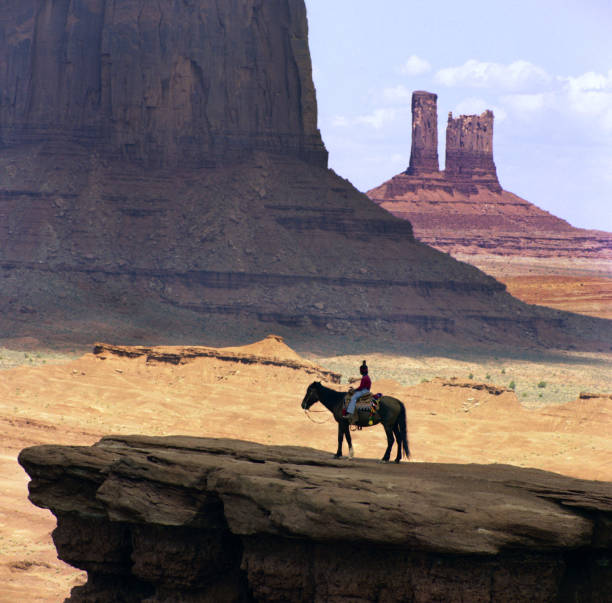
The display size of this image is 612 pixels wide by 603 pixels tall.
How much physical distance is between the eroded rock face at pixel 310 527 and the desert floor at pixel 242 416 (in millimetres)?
6156

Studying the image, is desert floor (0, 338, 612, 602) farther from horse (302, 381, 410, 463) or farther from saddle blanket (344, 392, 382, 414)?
saddle blanket (344, 392, 382, 414)

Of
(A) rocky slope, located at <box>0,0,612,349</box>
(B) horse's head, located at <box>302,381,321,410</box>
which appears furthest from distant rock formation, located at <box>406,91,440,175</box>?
(B) horse's head, located at <box>302,381,321,410</box>

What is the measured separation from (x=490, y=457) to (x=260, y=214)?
2165 inches

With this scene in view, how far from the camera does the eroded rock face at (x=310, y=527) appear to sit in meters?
15.5

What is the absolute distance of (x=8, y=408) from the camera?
42.0 meters

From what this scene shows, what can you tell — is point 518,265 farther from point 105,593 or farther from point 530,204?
point 105,593

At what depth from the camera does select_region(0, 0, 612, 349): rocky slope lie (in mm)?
84875

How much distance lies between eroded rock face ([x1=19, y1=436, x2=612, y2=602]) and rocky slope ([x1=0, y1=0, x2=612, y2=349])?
203ft

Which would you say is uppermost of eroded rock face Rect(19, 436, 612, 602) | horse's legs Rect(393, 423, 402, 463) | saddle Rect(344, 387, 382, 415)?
saddle Rect(344, 387, 382, 415)

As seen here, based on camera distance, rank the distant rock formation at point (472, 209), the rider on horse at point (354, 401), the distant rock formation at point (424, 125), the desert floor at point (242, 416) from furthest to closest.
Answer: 1. the distant rock formation at point (424, 125)
2. the distant rock formation at point (472, 209)
3. the desert floor at point (242, 416)
4. the rider on horse at point (354, 401)

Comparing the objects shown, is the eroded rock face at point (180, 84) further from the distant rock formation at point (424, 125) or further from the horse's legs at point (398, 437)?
the distant rock formation at point (424, 125)

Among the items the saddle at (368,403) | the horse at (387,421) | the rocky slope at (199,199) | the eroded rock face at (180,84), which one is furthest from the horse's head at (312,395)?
the eroded rock face at (180,84)

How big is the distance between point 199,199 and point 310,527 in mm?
77115

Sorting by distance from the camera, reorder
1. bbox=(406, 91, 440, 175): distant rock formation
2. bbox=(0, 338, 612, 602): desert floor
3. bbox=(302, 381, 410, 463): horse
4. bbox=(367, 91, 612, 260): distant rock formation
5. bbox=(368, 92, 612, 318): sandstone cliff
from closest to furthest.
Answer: bbox=(302, 381, 410, 463): horse → bbox=(0, 338, 612, 602): desert floor → bbox=(368, 92, 612, 318): sandstone cliff → bbox=(367, 91, 612, 260): distant rock formation → bbox=(406, 91, 440, 175): distant rock formation
